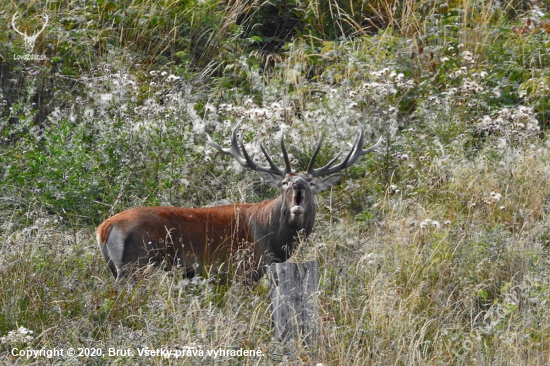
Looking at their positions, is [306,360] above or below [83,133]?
below

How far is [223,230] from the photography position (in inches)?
306

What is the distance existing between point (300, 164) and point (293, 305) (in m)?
4.20

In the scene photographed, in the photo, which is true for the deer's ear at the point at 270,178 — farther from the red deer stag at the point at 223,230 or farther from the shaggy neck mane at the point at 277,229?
the shaggy neck mane at the point at 277,229

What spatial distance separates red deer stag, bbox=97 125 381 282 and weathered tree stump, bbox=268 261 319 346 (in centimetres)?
103

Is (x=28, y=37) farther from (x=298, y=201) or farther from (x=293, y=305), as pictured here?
(x=293, y=305)

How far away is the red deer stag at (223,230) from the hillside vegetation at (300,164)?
23 cm

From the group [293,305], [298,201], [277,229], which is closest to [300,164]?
[277,229]

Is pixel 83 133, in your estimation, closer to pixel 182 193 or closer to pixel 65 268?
pixel 182 193

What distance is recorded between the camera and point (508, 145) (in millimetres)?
9734

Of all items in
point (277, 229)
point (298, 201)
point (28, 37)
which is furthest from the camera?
point (28, 37)

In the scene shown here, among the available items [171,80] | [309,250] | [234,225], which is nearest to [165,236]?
[234,225]

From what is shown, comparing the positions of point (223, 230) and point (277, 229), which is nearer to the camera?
point (223, 230)

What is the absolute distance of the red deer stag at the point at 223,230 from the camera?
720 cm

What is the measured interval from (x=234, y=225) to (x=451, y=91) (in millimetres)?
3602
